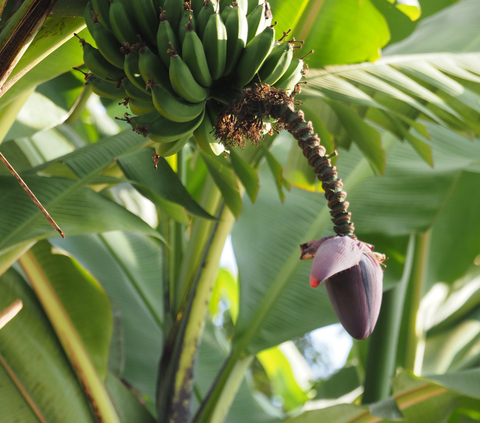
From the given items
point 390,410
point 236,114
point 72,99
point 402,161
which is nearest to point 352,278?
point 236,114

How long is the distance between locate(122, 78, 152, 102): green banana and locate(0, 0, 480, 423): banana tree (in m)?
0.06

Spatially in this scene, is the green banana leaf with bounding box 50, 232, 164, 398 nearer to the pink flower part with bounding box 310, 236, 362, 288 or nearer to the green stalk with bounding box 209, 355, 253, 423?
the green stalk with bounding box 209, 355, 253, 423

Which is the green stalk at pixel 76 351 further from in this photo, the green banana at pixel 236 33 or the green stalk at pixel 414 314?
the green stalk at pixel 414 314

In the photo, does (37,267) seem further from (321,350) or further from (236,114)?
(321,350)

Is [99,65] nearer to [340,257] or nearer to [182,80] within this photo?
[182,80]

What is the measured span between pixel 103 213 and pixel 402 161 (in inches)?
36.4

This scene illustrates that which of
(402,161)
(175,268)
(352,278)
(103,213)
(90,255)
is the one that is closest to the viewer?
(352,278)

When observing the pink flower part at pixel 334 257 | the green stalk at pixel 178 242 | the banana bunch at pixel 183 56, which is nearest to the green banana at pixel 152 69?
the banana bunch at pixel 183 56

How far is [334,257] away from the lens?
0.39m

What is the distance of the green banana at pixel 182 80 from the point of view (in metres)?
0.49

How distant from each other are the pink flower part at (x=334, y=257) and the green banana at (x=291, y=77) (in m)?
0.26

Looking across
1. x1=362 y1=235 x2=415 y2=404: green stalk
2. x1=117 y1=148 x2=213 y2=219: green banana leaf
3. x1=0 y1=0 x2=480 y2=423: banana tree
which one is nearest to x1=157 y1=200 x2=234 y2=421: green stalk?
x1=0 y1=0 x2=480 y2=423: banana tree

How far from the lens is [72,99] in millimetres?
1258

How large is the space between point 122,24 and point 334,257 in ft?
1.26
